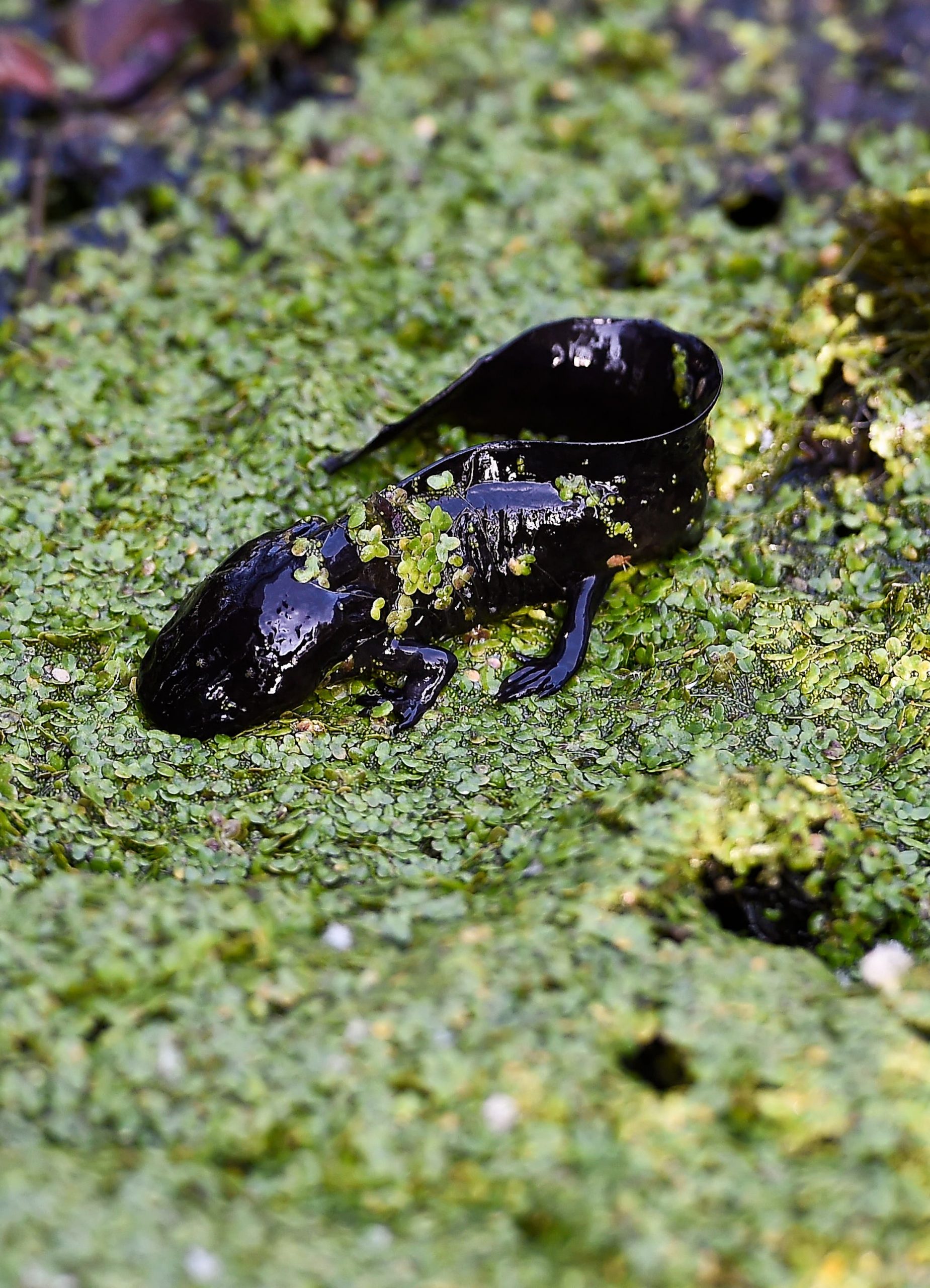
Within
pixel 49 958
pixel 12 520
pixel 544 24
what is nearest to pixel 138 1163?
pixel 49 958

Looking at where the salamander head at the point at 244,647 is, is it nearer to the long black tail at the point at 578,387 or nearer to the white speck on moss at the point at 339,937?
the long black tail at the point at 578,387

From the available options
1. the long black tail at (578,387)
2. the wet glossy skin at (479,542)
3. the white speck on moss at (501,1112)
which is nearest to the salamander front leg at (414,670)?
the wet glossy skin at (479,542)

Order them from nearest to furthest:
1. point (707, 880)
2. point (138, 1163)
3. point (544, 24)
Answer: point (138, 1163) < point (707, 880) < point (544, 24)

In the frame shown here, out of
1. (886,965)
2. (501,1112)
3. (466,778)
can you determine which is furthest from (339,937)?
(886,965)

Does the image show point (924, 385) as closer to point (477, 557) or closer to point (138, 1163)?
point (477, 557)

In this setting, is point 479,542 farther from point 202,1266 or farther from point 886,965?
point 202,1266
